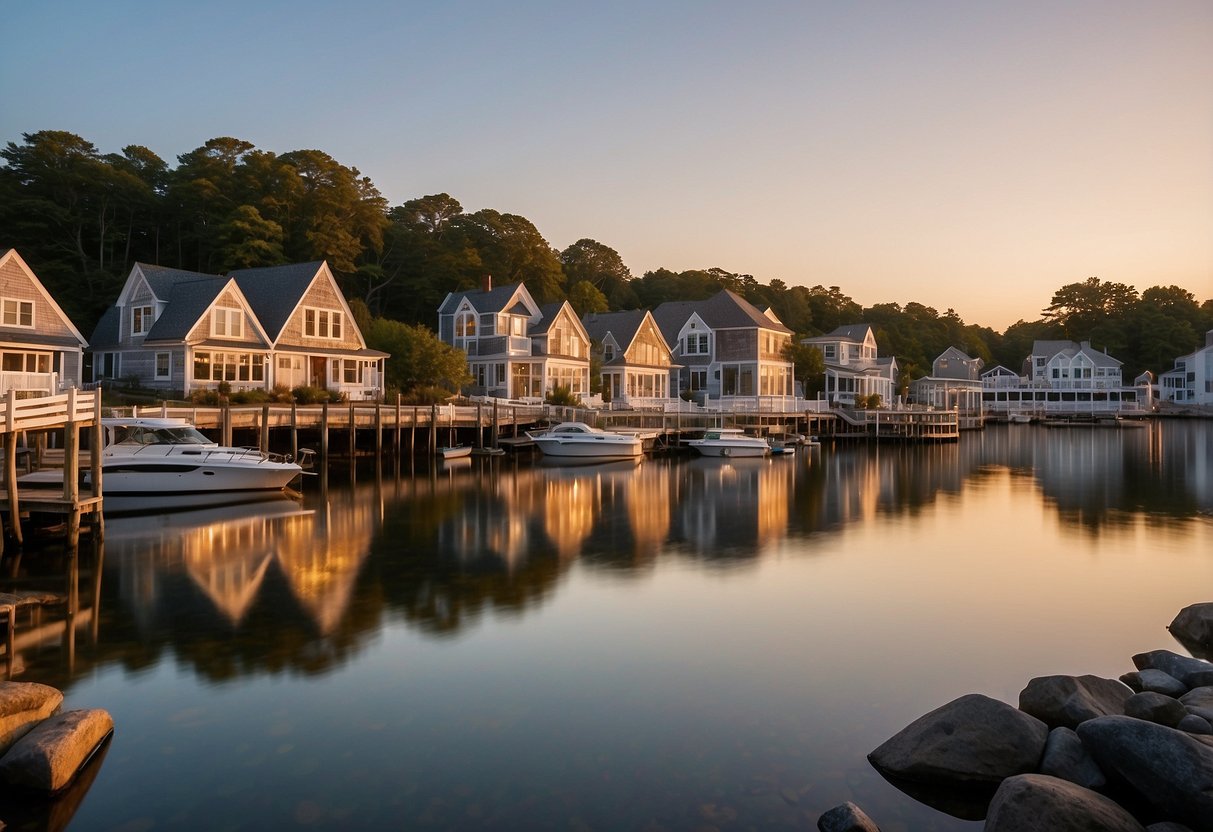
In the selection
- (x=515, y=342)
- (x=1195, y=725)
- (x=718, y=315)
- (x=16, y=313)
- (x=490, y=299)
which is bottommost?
(x=1195, y=725)

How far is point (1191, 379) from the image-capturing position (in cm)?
10481

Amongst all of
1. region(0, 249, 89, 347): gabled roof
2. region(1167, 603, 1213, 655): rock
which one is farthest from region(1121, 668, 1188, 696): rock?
region(0, 249, 89, 347): gabled roof

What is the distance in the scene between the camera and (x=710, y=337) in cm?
6469

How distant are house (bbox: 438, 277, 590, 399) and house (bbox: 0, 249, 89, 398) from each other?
21.6m

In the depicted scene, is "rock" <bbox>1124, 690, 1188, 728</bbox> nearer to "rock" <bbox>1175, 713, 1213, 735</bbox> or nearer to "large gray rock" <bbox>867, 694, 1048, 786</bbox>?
"rock" <bbox>1175, 713, 1213, 735</bbox>

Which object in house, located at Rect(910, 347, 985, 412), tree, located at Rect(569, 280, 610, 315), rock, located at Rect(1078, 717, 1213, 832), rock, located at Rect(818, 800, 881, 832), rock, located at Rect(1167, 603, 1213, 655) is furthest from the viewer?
house, located at Rect(910, 347, 985, 412)

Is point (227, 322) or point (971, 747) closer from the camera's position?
point (971, 747)

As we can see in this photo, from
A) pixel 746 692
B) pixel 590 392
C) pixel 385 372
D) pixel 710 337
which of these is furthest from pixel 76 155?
pixel 746 692

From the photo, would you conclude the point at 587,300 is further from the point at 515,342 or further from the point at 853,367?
the point at 853,367

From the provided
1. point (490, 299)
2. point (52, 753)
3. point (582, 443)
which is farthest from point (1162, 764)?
point (490, 299)

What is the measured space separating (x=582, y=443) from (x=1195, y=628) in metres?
Answer: 30.5

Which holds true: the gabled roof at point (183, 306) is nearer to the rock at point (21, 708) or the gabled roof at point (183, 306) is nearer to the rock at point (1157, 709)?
the rock at point (21, 708)

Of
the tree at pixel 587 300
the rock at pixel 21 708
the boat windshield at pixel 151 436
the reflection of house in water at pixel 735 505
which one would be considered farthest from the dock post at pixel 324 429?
the tree at pixel 587 300

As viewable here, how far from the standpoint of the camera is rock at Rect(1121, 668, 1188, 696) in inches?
400
